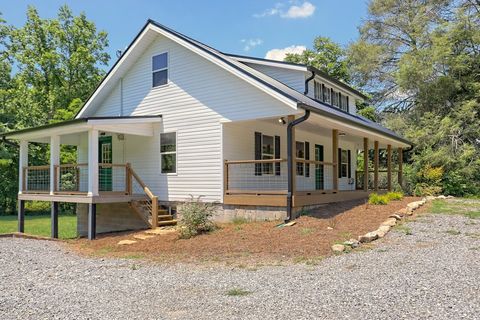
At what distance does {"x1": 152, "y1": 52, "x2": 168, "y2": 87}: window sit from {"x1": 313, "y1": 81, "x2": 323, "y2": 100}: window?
20.3 ft

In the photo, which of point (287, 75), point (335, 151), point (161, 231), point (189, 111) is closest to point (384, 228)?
point (335, 151)

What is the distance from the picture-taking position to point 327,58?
110 ft

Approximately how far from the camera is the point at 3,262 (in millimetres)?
8641

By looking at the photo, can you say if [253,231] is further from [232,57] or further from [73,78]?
[73,78]

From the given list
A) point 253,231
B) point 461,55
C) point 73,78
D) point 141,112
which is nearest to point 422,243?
point 253,231

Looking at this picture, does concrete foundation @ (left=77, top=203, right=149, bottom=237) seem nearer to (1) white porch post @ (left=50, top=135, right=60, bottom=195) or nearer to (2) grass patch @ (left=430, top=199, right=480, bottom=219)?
(1) white porch post @ (left=50, top=135, right=60, bottom=195)

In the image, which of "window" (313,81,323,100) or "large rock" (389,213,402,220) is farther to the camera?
"window" (313,81,323,100)

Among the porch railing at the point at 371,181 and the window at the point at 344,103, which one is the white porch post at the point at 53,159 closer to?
the window at the point at 344,103

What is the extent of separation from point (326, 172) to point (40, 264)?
13314 mm

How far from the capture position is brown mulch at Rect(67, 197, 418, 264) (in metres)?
8.39

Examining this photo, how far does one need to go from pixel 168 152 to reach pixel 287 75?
19.1 ft

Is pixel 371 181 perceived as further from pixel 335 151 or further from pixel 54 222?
pixel 54 222

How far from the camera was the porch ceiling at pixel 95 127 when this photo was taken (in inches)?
493

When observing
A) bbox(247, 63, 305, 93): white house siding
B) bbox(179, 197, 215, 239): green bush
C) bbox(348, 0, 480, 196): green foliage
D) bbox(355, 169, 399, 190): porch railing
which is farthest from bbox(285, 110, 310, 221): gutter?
bbox(348, 0, 480, 196): green foliage
